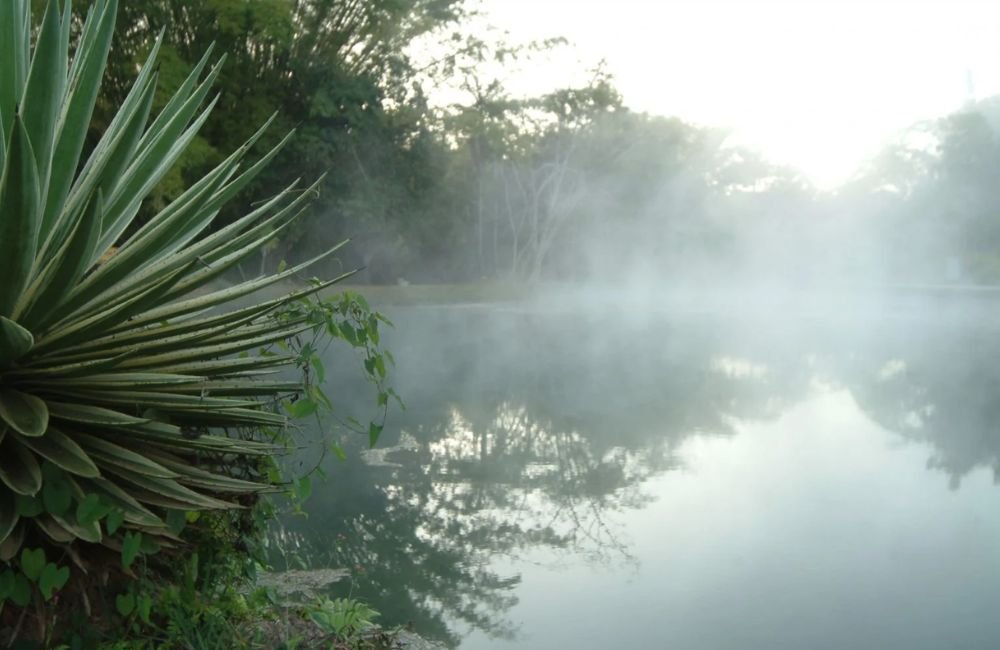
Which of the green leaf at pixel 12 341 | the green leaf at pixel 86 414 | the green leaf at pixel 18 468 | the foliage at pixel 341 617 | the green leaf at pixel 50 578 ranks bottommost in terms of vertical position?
the foliage at pixel 341 617

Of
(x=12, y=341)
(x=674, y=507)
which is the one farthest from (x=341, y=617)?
(x=674, y=507)

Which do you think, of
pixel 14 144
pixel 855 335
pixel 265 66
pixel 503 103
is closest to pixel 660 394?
pixel 855 335

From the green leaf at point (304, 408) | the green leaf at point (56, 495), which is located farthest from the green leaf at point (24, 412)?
the green leaf at point (304, 408)

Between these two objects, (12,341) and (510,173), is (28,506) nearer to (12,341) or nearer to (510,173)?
(12,341)

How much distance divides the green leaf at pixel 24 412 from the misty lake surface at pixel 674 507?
6.87 feet

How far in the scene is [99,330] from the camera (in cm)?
325

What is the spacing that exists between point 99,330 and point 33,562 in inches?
28.8

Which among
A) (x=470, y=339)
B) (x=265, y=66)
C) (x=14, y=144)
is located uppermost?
(x=265, y=66)

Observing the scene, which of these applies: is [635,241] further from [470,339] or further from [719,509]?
[719,509]

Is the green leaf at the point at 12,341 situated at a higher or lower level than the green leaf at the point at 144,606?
higher

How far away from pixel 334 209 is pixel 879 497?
26630 millimetres

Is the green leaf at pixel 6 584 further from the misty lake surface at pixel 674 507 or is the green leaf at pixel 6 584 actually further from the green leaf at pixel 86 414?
the misty lake surface at pixel 674 507

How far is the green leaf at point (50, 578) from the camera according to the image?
2777mm

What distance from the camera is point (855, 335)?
68.2 ft
